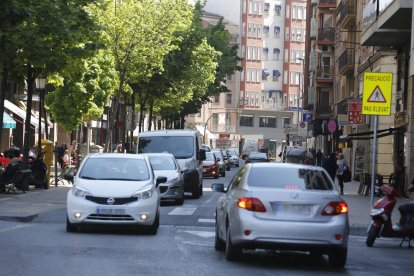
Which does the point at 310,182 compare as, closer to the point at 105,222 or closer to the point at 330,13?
the point at 105,222

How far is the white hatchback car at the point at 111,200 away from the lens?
1816 centimetres

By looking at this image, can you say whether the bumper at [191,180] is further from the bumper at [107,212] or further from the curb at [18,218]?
the bumper at [107,212]

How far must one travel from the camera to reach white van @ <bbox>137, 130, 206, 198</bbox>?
3296 centimetres

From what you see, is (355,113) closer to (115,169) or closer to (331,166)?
(331,166)

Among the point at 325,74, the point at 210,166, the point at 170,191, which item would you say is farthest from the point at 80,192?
the point at 325,74

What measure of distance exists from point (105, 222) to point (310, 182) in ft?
17.2

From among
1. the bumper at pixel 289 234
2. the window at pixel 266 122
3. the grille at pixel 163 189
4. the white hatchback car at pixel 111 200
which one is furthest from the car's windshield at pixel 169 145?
the window at pixel 266 122

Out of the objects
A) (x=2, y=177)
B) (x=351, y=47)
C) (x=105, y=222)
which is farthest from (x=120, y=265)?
(x=351, y=47)

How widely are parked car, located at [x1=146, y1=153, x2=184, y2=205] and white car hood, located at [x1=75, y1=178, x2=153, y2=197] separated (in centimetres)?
917

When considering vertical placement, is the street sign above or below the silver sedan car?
above

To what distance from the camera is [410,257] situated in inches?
675

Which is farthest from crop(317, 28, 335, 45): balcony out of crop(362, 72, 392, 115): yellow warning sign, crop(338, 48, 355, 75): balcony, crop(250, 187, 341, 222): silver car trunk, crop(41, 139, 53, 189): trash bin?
crop(250, 187, 341, 222): silver car trunk

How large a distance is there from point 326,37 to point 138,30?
114ft

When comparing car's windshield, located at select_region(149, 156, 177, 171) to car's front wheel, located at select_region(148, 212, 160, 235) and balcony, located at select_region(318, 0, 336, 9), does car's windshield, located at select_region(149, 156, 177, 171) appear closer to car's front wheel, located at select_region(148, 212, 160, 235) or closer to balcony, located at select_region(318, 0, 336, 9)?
car's front wheel, located at select_region(148, 212, 160, 235)
